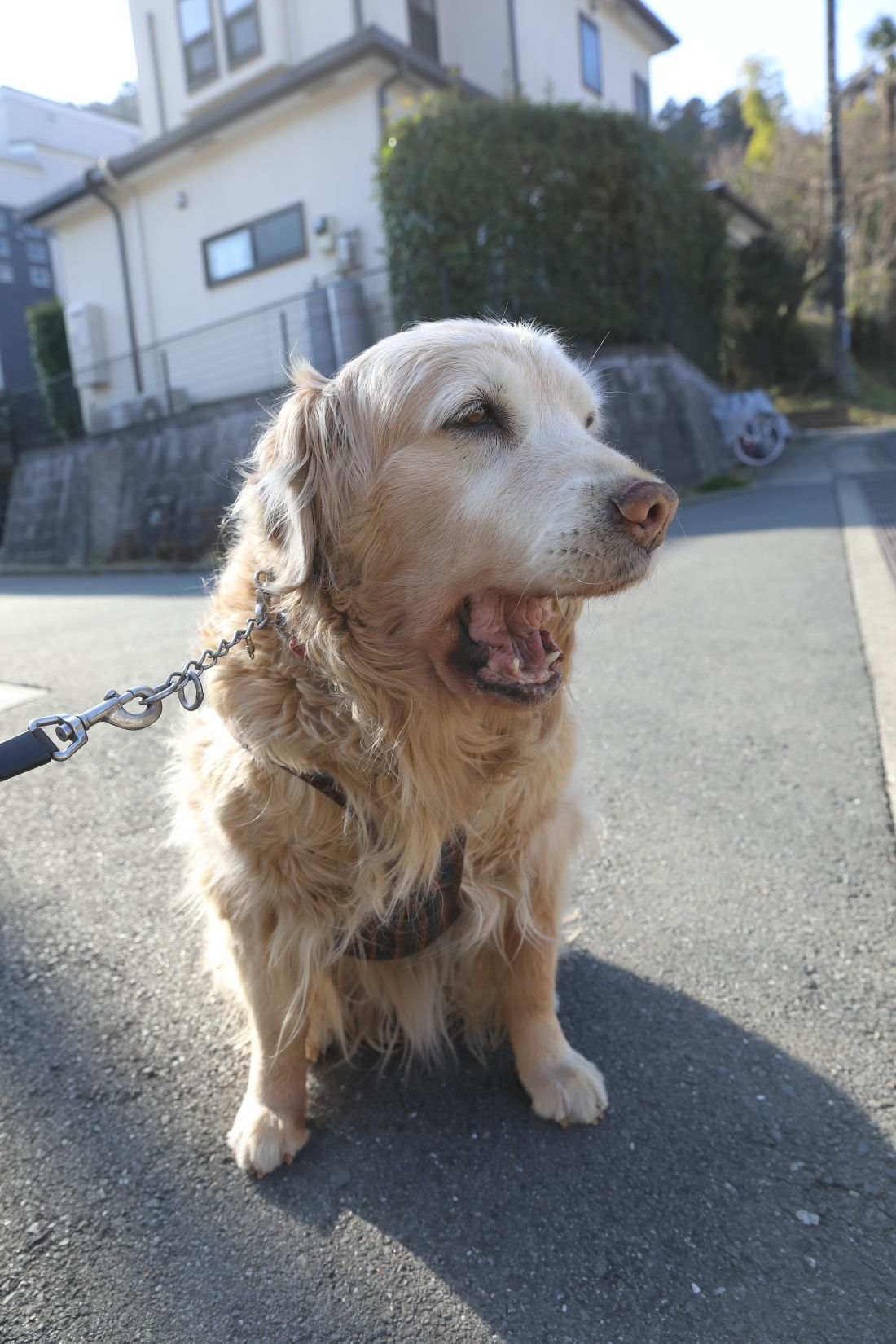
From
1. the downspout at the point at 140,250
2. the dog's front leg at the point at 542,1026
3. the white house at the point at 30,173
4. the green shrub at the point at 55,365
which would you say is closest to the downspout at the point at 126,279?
the downspout at the point at 140,250

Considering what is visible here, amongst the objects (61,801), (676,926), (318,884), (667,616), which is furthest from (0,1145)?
(667,616)

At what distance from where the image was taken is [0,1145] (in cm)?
177

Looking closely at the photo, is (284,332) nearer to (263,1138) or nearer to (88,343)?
(88,343)

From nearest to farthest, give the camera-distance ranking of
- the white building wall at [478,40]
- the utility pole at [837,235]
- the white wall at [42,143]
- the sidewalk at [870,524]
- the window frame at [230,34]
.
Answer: the sidewalk at [870,524] < the window frame at [230,34] < the white building wall at [478,40] < the utility pole at [837,235] < the white wall at [42,143]

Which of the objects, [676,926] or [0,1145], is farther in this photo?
[676,926]

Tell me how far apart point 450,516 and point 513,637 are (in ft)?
0.91

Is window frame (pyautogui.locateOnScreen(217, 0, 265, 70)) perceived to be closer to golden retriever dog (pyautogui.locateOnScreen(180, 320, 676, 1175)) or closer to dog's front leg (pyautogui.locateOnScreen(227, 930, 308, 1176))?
golden retriever dog (pyautogui.locateOnScreen(180, 320, 676, 1175))

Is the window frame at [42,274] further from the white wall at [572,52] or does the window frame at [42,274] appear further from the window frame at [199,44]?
the white wall at [572,52]

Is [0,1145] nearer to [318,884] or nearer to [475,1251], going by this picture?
[318,884]

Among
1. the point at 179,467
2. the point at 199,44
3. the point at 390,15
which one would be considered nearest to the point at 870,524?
the point at 179,467

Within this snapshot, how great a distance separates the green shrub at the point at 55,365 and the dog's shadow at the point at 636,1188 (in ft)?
54.7

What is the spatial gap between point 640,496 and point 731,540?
7023 mm

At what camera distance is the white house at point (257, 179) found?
11844mm

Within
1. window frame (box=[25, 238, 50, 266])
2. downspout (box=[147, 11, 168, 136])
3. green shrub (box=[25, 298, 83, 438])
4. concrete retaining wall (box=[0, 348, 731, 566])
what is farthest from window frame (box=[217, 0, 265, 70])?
window frame (box=[25, 238, 50, 266])
